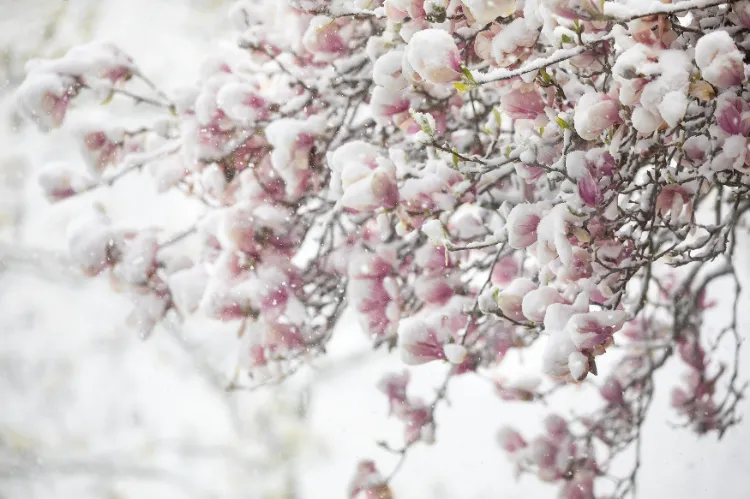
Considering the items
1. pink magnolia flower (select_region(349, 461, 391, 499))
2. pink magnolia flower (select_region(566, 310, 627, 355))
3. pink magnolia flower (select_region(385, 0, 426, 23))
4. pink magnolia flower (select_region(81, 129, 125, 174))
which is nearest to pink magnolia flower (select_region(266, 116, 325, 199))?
pink magnolia flower (select_region(385, 0, 426, 23))

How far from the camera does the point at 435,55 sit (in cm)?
67

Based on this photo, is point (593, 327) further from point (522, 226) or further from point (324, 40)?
point (324, 40)

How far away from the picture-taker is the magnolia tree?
2.10 feet

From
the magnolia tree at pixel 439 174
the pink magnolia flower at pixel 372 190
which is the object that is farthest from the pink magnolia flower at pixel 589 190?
the pink magnolia flower at pixel 372 190

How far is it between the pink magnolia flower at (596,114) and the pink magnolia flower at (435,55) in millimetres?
130

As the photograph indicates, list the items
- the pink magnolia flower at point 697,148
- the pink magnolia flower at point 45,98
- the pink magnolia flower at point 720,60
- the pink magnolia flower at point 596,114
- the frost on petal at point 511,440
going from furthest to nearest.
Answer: the frost on petal at point 511,440 → the pink magnolia flower at point 45,98 → the pink magnolia flower at point 697,148 → the pink magnolia flower at point 596,114 → the pink magnolia flower at point 720,60

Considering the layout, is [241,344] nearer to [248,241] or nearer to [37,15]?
[248,241]

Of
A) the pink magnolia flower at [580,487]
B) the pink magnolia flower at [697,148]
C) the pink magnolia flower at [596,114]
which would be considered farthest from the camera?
the pink magnolia flower at [580,487]

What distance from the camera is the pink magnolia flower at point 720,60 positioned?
20.8 inches

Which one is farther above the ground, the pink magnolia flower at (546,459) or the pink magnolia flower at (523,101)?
the pink magnolia flower at (523,101)

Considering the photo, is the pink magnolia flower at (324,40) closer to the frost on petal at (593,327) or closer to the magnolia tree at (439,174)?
the magnolia tree at (439,174)

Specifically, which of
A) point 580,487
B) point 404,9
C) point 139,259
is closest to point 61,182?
point 139,259

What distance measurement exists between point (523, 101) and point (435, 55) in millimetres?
159

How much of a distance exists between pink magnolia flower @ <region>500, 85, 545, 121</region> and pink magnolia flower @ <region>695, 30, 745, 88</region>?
0.81 ft
